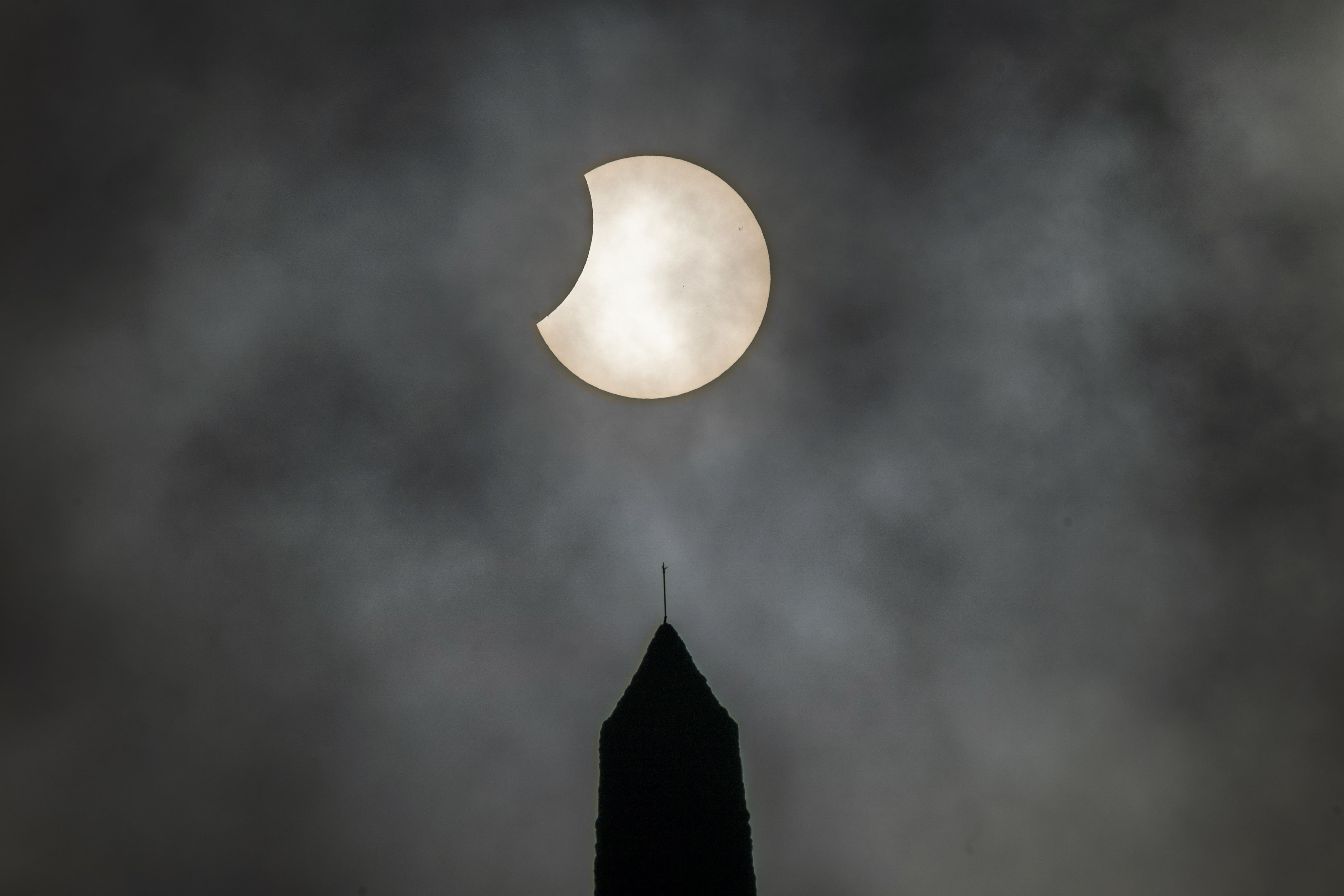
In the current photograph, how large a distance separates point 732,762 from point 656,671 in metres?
4.40

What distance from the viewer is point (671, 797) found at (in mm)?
29547

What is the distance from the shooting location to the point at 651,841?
95.1ft

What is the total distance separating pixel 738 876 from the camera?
29094mm

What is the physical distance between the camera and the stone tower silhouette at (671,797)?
94.3ft

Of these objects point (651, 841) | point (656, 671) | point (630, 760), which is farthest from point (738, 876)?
point (656, 671)

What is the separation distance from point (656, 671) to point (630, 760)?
3451 millimetres

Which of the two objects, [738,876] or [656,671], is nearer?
[738,876]

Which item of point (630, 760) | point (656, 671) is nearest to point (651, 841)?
point (630, 760)

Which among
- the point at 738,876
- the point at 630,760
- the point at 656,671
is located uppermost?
the point at 656,671

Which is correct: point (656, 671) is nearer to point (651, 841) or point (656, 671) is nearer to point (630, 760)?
point (630, 760)

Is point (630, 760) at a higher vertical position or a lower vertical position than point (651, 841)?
higher

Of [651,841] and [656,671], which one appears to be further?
[656,671]

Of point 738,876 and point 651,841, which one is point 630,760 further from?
point 738,876

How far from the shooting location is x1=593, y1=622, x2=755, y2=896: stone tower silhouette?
94.3 ft
